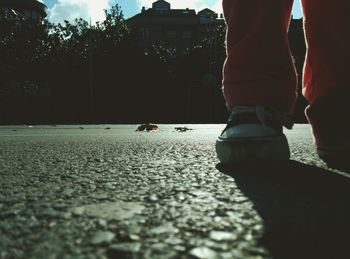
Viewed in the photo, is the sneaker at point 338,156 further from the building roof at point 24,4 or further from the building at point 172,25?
the building roof at point 24,4

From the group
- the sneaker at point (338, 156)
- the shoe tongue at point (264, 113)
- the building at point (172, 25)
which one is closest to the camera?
the sneaker at point (338, 156)

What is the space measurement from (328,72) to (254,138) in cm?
40

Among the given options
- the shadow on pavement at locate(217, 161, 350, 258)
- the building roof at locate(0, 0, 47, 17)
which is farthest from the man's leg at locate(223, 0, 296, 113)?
the building roof at locate(0, 0, 47, 17)

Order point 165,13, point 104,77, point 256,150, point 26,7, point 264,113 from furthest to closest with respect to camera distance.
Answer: point 165,13, point 26,7, point 104,77, point 264,113, point 256,150

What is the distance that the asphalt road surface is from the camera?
1.94ft

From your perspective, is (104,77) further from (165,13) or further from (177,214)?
(177,214)

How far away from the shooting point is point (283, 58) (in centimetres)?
160

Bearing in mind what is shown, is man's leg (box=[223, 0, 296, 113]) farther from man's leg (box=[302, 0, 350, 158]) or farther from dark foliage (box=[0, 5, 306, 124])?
dark foliage (box=[0, 5, 306, 124])

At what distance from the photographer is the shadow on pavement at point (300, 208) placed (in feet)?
2.00

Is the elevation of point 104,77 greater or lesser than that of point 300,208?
greater

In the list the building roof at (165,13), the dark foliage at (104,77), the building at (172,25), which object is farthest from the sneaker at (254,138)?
the building roof at (165,13)

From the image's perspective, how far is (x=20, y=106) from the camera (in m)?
24.9

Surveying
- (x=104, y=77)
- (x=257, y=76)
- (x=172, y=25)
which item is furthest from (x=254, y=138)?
(x=172, y=25)

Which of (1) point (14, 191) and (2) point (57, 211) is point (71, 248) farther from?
(1) point (14, 191)
